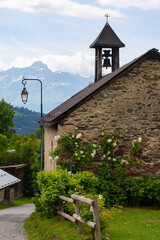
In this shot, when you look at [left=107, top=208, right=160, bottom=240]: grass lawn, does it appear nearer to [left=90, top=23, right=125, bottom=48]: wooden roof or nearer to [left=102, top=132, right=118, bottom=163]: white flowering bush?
[left=102, top=132, right=118, bottom=163]: white flowering bush

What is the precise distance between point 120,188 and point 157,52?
595cm

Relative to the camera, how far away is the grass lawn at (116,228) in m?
10.3

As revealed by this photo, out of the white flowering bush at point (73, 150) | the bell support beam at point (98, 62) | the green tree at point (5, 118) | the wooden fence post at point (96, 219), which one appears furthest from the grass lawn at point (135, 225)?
the green tree at point (5, 118)

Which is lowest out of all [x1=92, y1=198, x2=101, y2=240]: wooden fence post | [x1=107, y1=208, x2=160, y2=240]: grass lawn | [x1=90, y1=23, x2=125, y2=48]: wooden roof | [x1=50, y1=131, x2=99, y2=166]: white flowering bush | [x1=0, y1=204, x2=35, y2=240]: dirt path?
[x1=0, y1=204, x2=35, y2=240]: dirt path

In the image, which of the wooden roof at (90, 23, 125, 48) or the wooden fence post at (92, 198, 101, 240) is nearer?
the wooden fence post at (92, 198, 101, 240)

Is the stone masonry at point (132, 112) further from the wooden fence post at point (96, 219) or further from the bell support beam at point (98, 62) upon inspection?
the wooden fence post at point (96, 219)

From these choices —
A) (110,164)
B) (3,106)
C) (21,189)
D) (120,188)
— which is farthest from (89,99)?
(3,106)

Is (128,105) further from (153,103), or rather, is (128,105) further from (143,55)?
(143,55)

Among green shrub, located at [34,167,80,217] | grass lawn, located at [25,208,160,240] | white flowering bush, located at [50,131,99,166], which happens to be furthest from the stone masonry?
green shrub, located at [34,167,80,217]

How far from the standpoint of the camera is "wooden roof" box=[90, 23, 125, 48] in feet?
66.1

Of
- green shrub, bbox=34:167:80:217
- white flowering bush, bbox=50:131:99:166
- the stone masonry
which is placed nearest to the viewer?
green shrub, bbox=34:167:80:217

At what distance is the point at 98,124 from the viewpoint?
1596cm

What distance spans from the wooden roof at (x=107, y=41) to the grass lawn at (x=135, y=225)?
9.00m

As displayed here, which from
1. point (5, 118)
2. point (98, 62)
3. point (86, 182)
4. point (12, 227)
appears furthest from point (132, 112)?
point (5, 118)
